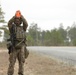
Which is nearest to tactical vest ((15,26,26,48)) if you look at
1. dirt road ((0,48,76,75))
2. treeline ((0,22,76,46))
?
dirt road ((0,48,76,75))

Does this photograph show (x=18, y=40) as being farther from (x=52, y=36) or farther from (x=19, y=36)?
(x=52, y=36)

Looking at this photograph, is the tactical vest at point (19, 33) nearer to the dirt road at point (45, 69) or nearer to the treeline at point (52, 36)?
the dirt road at point (45, 69)

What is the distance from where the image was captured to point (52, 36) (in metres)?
134

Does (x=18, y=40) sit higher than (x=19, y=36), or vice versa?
(x=19, y=36)

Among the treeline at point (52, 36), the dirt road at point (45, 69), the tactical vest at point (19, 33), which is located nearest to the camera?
the tactical vest at point (19, 33)

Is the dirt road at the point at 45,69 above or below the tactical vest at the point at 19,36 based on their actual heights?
below

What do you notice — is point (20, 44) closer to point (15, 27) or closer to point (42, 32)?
point (15, 27)

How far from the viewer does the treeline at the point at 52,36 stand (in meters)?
132

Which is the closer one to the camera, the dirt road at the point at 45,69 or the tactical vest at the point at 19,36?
the tactical vest at the point at 19,36

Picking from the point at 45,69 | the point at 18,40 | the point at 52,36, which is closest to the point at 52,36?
the point at 52,36

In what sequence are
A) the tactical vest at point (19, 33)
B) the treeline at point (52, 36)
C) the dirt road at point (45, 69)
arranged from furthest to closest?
the treeline at point (52, 36)
the dirt road at point (45, 69)
the tactical vest at point (19, 33)

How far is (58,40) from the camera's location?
132 metres

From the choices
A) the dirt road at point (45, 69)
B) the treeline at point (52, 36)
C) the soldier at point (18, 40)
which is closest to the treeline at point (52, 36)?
the treeline at point (52, 36)

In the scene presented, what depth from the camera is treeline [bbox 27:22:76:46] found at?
132 meters
